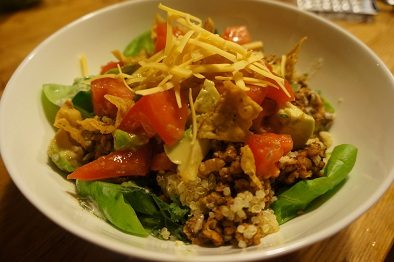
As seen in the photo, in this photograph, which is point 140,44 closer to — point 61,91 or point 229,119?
point 61,91

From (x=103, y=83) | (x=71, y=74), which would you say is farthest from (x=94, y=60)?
(x=103, y=83)

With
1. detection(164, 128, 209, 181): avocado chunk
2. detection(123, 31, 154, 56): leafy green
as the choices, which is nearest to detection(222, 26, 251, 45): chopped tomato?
detection(123, 31, 154, 56): leafy green

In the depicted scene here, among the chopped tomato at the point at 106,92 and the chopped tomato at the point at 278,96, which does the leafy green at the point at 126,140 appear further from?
the chopped tomato at the point at 278,96

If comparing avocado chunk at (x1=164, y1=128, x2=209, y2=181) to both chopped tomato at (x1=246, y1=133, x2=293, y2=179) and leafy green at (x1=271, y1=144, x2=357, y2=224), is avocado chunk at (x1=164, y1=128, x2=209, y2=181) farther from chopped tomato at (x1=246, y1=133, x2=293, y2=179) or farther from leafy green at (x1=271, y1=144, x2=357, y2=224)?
leafy green at (x1=271, y1=144, x2=357, y2=224)

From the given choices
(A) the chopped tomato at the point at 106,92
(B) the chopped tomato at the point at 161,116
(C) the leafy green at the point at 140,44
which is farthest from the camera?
(C) the leafy green at the point at 140,44

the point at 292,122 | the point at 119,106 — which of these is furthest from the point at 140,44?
the point at 292,122

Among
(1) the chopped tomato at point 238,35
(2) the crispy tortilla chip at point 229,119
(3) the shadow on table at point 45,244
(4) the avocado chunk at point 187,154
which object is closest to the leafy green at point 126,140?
(4) the avocado chunk at point 187,154
